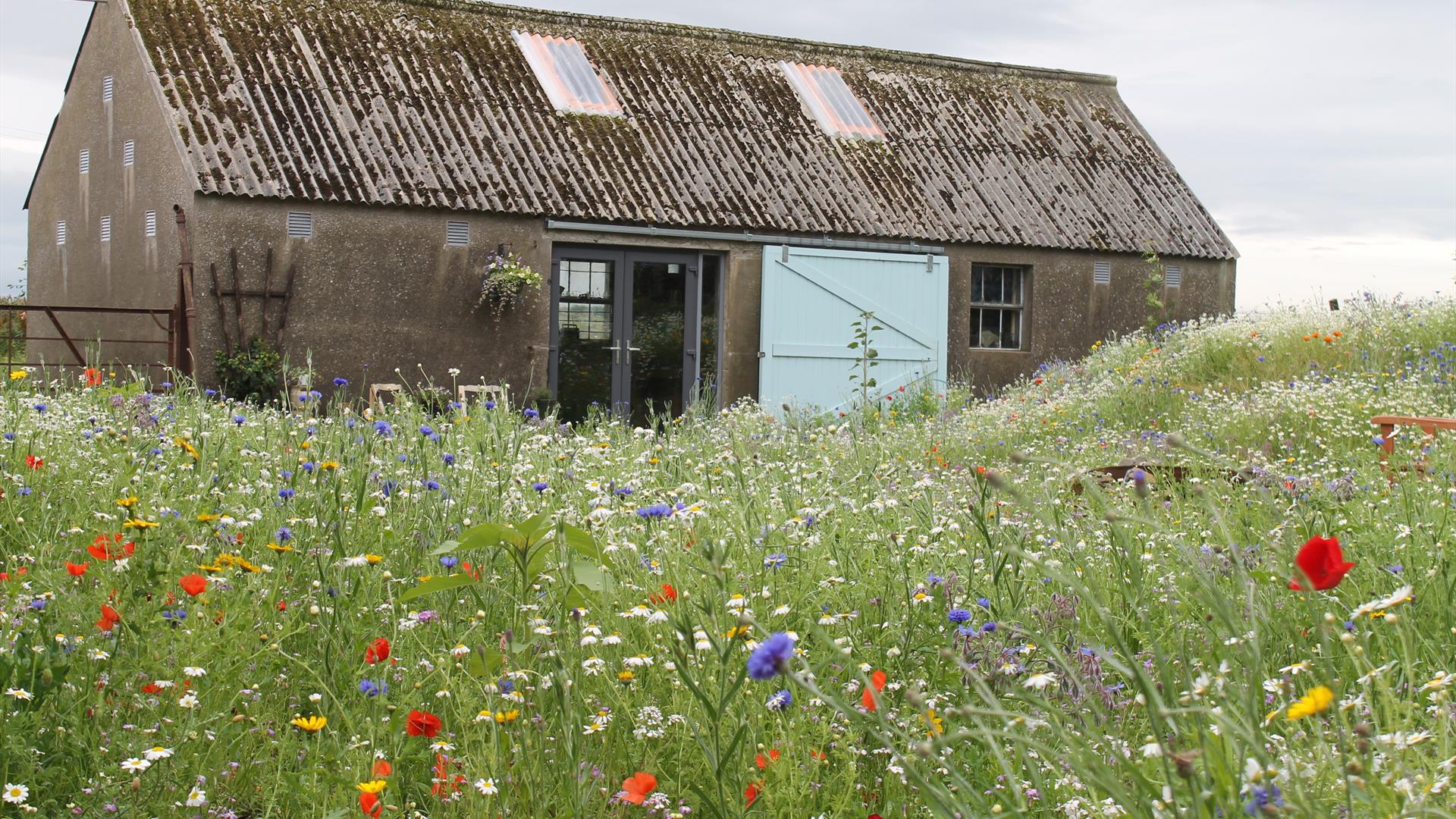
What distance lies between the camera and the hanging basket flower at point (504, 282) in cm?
1256

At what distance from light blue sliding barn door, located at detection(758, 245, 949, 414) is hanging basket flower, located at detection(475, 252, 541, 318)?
2694 millimetres

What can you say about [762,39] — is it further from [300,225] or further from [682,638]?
[682,638]

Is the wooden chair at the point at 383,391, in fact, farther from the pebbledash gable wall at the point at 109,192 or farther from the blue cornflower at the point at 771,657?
the blue cornflower at the point at 771,657

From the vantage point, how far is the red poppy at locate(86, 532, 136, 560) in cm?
298

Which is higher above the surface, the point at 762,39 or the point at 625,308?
the point at 762,39

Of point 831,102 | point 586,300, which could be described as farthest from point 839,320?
point 831,102

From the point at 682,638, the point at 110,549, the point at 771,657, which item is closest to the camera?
the point at 771,657

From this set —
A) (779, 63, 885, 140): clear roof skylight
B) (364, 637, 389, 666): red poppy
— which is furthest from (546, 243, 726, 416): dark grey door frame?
(364, 637, 389, 666): red poppy

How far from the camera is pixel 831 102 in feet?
52.9

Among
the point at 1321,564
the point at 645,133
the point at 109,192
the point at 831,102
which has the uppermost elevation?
the point at 831,102

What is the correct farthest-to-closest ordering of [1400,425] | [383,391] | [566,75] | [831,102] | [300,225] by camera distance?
[831,102]
[566,75]
[383,391]
[300,225]
[1400,425]

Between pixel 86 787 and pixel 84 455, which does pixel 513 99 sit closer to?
pixel 84 455

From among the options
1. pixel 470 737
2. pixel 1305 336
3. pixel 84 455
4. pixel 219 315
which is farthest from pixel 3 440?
pixel 1305 336

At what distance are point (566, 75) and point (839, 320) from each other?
433cm
